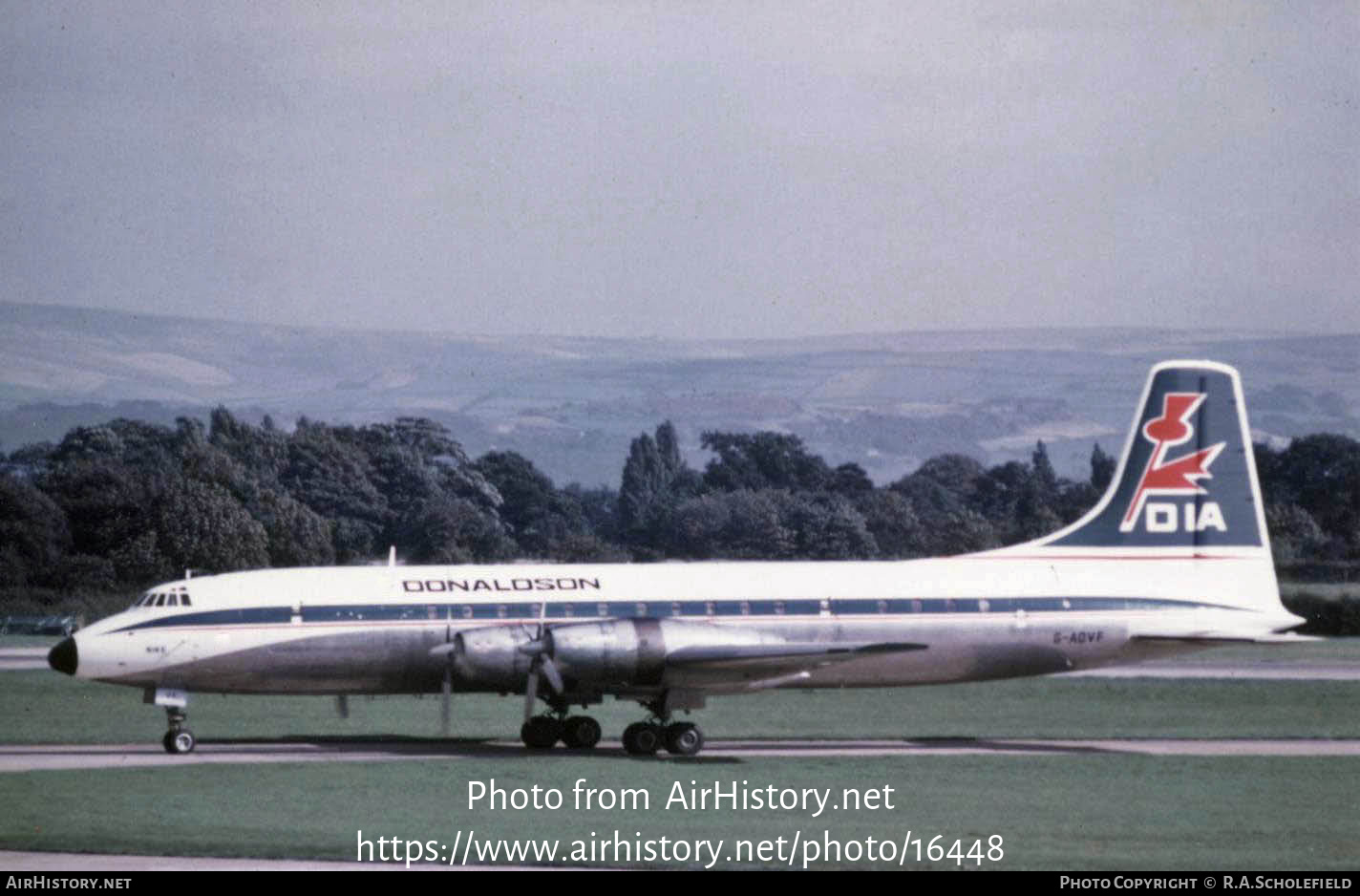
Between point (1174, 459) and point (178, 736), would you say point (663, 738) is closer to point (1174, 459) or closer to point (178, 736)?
point (178, 736)

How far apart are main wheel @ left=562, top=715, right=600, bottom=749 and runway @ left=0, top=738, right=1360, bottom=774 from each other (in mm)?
304

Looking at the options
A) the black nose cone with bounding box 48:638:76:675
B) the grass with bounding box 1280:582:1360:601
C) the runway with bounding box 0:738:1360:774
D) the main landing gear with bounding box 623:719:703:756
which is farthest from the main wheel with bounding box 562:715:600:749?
the grass with bounding box 1280:582:1360:601

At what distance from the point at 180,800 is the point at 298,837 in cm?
421

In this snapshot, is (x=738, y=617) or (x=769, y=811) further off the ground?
(x=738, y=617)

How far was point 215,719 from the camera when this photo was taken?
142 ft

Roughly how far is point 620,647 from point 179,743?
8036mm

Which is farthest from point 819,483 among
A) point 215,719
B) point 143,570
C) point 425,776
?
point 425,776

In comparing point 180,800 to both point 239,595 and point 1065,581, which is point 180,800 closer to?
point 239,595

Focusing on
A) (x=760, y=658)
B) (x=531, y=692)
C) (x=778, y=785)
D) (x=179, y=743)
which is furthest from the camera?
(x=179, y=743)

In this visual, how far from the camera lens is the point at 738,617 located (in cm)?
3609

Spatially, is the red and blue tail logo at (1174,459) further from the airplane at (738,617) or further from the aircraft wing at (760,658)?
the aircraft wing at (760,658)

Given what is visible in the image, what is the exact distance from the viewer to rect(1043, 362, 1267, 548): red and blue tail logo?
129ft

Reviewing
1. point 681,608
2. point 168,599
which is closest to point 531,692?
point 681,608

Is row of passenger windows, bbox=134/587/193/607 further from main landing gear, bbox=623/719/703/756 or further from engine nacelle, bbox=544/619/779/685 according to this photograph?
main landing gear, bbox=623/719/703/756
